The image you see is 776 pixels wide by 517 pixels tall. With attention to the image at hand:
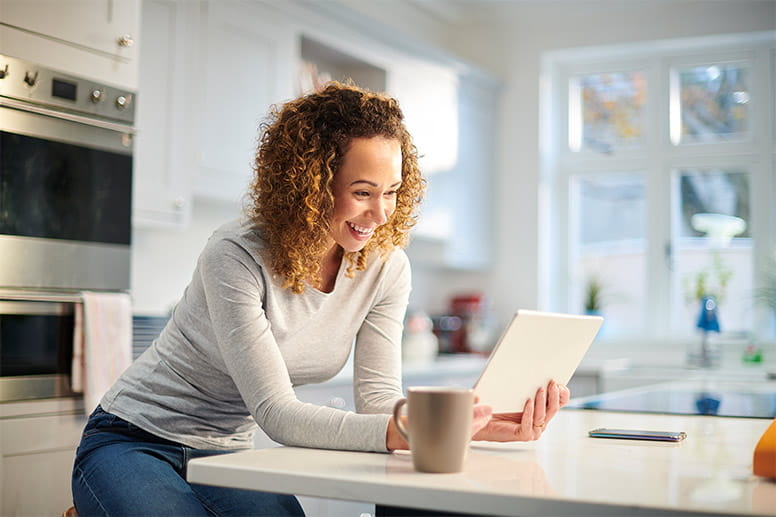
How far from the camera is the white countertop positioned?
0.88 meters

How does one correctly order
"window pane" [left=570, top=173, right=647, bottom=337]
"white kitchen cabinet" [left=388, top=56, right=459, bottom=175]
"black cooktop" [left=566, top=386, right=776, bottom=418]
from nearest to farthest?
"black cooktop" [left=566, top=386, right=776, bottom=418] < "white kitchen cabinet" [left=388, top=56, right=459, bottom=175] < "window pane" [left=570, top=173, right=647, bottom=337]

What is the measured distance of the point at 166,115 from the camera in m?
3.01

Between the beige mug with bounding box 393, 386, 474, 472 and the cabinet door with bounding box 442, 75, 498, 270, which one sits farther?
the cabinet door with bounding box 442, 75, 498, 270

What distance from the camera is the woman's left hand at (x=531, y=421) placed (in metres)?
1.29

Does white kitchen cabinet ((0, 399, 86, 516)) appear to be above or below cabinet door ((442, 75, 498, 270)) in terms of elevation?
below

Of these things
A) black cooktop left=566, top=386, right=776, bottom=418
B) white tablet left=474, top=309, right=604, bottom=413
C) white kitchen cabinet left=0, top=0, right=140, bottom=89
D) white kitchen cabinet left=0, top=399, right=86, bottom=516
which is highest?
white kitchen cabinet left=0, top=0, right=140, bottom=89

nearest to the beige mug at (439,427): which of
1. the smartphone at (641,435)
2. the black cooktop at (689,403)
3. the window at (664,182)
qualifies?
the smartphone at (641,435)

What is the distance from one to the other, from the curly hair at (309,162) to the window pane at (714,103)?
385 cm

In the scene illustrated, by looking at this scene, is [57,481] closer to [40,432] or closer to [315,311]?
[40,432]

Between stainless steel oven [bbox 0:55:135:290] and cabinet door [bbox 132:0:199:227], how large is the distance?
19.2 inches

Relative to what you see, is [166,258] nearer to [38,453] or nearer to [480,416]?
[38,453]

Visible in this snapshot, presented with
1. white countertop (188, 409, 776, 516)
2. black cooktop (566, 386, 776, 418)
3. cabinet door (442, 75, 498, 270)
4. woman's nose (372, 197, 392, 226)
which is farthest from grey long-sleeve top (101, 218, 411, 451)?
cabinet door (442, 75, 498, 270)

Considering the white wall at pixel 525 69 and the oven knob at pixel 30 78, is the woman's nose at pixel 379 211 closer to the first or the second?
the oven knob at pixel 30 78

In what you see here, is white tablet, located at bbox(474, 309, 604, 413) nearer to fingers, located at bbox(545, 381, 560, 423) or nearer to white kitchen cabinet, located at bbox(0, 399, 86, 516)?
fingers, located at bbox(545, 381, 560, 423)
